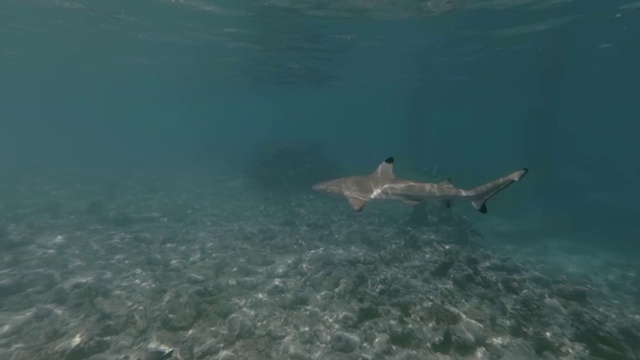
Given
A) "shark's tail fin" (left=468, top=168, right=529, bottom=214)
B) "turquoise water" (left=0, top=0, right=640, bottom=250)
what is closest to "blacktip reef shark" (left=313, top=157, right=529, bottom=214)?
"shark's tail fin" (left=468, top=168, right=529, bottom=214)

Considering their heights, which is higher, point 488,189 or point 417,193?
point 488,189

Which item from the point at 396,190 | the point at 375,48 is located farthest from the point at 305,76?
the point at 396,190

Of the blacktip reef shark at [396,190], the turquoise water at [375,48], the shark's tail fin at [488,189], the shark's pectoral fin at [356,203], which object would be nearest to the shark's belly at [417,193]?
the blacktip reef shark at [396,190]

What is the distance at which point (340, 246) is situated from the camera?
1523cm

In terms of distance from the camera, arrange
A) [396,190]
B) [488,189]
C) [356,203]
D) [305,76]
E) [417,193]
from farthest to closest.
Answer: [305,76] → [396,190] → [417,193] → [488,189] → [356,203]

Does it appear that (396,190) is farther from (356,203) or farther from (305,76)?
(305,76)

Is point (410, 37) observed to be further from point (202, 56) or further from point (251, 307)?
point (251, 307)

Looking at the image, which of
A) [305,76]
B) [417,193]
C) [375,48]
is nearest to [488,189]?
[417,193]

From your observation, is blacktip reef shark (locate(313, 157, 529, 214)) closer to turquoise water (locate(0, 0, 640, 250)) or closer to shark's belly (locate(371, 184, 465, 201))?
shark's belly (locate(371, 184, 465, 201))

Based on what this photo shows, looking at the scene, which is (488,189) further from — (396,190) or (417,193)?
(396,190)

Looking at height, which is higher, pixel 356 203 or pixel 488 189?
pixel 488 189

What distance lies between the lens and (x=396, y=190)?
896cm

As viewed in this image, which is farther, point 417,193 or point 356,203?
point 417,193

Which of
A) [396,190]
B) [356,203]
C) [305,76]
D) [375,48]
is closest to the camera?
[356,203]
